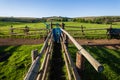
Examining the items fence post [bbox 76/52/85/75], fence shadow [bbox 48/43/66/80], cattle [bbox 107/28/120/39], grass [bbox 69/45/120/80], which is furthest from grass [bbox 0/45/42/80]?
cattle [bbox 107/28/120/39]

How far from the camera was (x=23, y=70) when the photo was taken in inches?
393

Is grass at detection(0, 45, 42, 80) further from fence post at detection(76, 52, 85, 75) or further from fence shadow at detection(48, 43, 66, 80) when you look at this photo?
fence post at detection(76, 52, 85, 75)

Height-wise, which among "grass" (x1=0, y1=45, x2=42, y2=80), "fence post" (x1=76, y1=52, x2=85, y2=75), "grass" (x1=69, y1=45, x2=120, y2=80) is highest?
"fence post" (x1=76, y1=52, x2=85, y2=75)

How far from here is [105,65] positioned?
1005 cm

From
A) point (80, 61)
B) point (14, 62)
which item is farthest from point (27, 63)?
point (80, 61)

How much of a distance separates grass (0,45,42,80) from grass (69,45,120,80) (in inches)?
99.6

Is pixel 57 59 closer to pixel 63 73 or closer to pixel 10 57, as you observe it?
pixel 63 73

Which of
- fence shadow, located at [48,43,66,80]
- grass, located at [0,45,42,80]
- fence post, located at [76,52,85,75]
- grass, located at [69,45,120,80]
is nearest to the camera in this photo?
fence post, located at [76,52,85,75]

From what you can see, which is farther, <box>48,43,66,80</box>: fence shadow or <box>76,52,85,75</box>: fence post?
<box>48,43,66,80</box>: fence shadow

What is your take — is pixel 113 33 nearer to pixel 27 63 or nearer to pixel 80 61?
pixel 27 63

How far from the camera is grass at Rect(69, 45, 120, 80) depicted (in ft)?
28.6

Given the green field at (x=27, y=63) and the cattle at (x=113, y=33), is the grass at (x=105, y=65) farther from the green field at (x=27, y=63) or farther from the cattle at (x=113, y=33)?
the cattle at (x=113, y=33)

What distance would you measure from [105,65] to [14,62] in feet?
15.2

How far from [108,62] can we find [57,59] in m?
2.44
